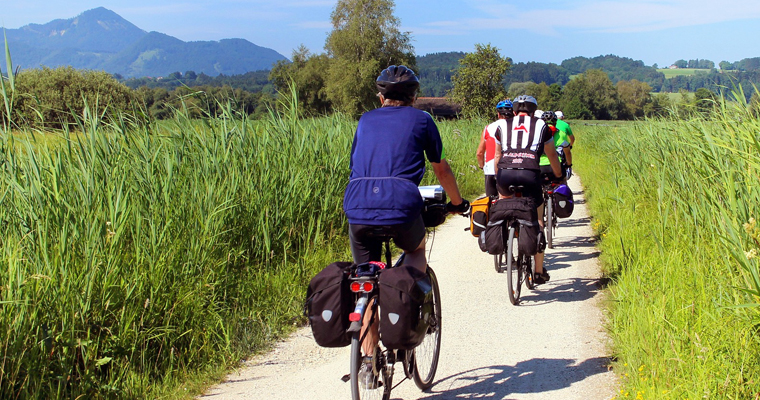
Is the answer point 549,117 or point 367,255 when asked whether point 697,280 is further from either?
point 549,117

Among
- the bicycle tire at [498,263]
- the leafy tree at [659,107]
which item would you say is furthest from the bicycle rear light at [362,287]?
the leafy tree at [659,107]

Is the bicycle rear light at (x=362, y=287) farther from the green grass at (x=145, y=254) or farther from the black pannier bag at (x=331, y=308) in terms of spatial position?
the green grass at (x=145, y=254)

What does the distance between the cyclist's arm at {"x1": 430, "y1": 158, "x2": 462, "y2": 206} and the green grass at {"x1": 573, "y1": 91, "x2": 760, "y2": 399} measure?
4.58 ft

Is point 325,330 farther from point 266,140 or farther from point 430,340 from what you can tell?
point 266,140

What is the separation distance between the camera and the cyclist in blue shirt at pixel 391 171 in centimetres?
308

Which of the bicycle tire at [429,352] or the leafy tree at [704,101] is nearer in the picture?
the bicycle tire at [429,352]

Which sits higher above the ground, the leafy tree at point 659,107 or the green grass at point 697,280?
the leafy tree at point 659,107

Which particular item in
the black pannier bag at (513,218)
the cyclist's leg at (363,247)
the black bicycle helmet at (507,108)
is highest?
the black bicycle helmet at (507,108)

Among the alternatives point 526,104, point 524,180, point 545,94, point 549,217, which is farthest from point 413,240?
point 545,94

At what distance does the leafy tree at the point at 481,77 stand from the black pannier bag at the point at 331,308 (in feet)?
182

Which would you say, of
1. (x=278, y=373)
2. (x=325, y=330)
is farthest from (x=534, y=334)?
(x=325, y=330)

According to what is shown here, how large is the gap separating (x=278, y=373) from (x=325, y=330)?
4.85 feet

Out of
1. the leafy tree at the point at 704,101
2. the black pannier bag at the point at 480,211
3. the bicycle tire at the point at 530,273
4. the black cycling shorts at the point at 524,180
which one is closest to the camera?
the black pannier bag at the point at 480,211

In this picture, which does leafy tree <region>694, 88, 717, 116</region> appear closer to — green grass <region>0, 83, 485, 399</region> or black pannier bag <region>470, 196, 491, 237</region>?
black pannier bag <region>470, 196, 491, 237</region>
